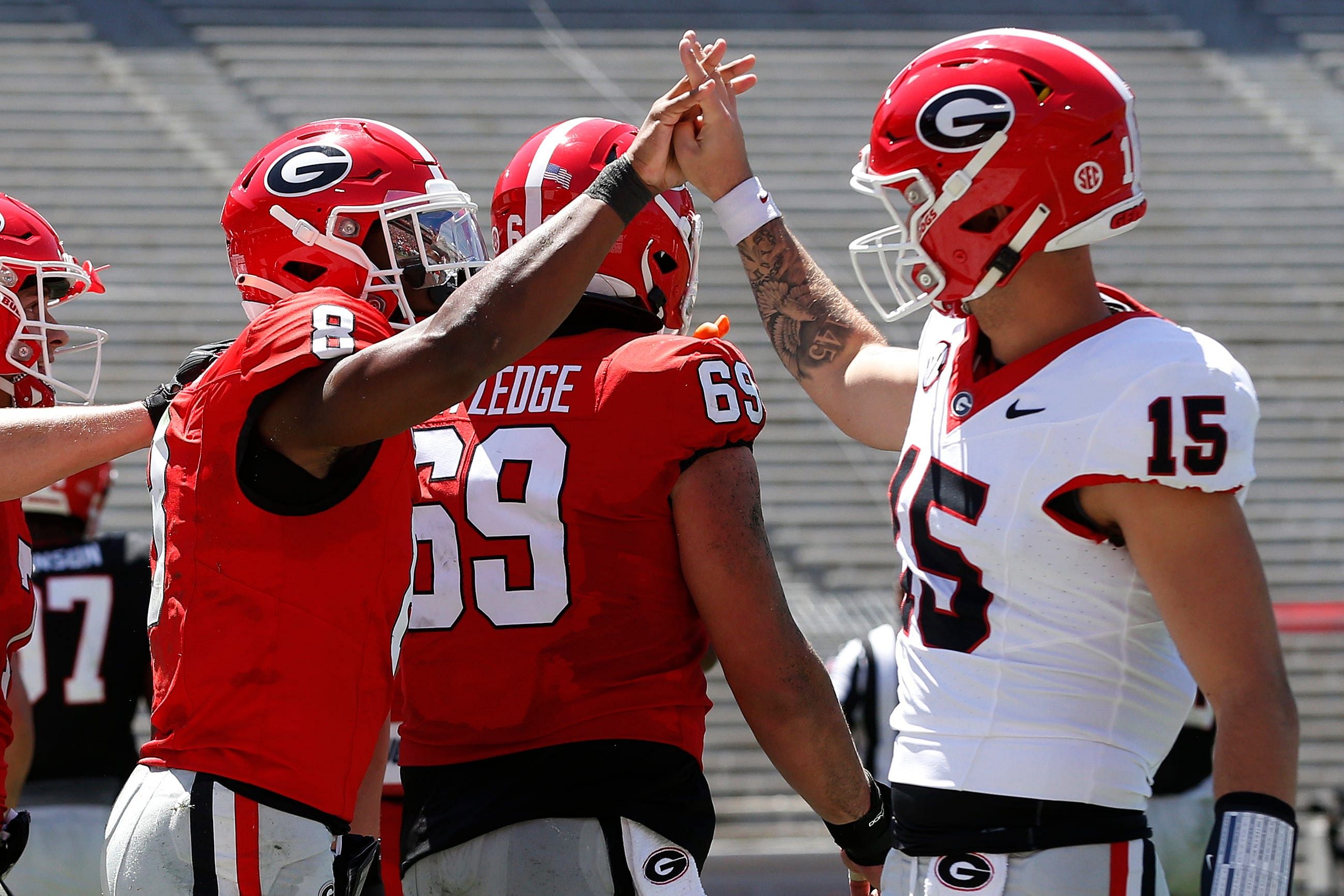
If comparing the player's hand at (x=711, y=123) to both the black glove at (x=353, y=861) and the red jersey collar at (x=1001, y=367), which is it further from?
the black glove at (x=353, y=861)

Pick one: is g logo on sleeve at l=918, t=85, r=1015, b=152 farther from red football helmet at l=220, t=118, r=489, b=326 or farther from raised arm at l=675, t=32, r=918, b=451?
red football helmet at l=220, t=118, r=489, b=326

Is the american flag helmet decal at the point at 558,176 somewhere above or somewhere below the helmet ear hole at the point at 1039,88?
below

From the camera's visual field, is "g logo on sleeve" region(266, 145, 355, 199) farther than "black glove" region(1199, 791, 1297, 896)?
Yes

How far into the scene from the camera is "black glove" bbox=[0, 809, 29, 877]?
304 cm

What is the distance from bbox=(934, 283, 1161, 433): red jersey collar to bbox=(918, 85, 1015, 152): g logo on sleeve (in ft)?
1.01

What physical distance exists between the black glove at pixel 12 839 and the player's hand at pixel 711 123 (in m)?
1.95

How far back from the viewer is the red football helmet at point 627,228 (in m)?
2.78

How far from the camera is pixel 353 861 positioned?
8.14 feet

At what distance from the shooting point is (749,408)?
2.48 metres

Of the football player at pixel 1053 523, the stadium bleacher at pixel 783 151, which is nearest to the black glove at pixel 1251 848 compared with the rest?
the football player at pixel 1053 523

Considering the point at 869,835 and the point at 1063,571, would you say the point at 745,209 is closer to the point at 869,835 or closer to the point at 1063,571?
the point at 1063,571

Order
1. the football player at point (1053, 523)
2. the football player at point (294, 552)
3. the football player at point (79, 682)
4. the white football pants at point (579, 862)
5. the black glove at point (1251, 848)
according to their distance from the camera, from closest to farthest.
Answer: the black glove at point (1251, 848)
the football player at point (1053, 523)
the football player at point (294, 552)
the white football pants at point (579, 862)
the football player at point (79, 682)

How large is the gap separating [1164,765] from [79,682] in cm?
381

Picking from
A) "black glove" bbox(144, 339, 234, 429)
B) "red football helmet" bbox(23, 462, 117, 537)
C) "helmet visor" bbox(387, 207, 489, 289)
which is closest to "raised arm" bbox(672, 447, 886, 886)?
"helmet visor" bbox(387, 207, 489, 289)
